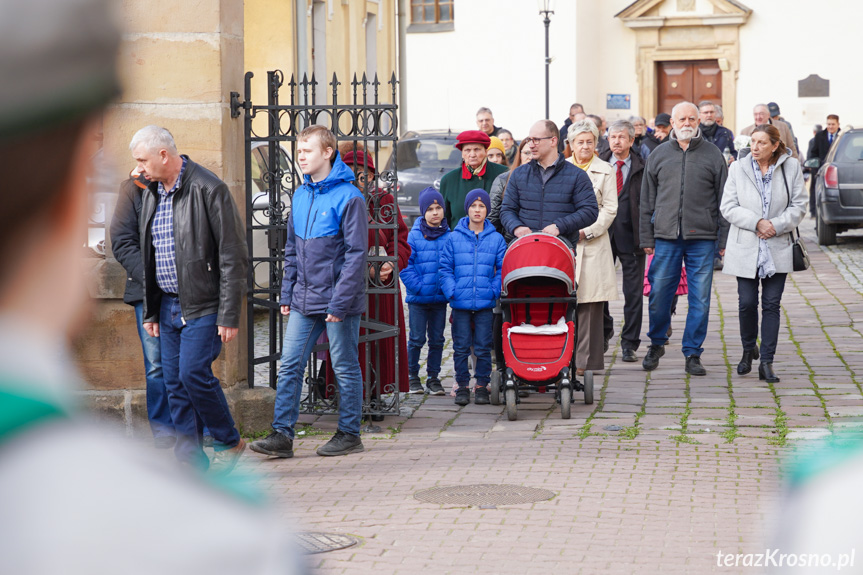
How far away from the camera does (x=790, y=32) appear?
33.5 meters

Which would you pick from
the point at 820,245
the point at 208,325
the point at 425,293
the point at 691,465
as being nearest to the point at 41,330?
the point at 208,325

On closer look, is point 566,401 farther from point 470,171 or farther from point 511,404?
point 470,171

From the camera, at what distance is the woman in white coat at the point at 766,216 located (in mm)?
9039

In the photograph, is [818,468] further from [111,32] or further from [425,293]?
[425,293]

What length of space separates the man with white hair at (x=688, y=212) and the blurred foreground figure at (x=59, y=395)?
29.5 feet

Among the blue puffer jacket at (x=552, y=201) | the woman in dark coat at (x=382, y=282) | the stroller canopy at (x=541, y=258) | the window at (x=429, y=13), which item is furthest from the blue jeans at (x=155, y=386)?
the window at (x=429, y=13)

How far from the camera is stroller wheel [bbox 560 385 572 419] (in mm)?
8023

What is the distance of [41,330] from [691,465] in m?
6.22

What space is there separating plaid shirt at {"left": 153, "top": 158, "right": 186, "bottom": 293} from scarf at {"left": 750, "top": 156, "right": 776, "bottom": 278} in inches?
182

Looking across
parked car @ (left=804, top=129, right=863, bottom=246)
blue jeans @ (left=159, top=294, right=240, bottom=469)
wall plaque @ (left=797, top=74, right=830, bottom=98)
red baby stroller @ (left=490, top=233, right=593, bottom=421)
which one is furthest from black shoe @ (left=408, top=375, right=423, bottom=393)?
wall plaque @ (left=797, top=74, right=830, bottom=98)

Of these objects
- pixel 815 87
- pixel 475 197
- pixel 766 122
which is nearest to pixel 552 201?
pixel 475 197

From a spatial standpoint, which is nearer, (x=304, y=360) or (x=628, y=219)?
(x=304, y=360)

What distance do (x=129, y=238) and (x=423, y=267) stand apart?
2.40 m

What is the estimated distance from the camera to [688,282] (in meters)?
9.66
